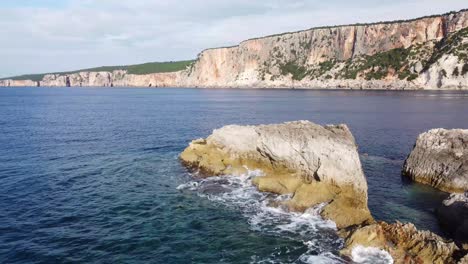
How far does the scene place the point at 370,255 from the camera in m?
19.1

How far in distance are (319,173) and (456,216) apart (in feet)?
30.0

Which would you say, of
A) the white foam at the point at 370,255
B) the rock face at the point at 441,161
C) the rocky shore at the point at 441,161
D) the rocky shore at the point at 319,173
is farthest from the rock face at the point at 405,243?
the rock face at the point at 441,161

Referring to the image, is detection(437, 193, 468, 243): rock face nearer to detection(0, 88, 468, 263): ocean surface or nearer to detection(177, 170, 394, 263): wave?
detection(0, 88, 468, 263): ocean surface

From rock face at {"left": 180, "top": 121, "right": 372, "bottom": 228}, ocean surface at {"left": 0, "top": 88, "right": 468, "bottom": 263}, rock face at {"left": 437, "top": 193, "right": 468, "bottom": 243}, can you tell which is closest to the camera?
ocean surface at {"left": 0, "top": 88, "right": 468, "bottom": 263}

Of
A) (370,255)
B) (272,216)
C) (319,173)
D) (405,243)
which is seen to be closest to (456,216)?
(405,243)

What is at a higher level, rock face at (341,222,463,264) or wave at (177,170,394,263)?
rock face at (341,222,463,264)

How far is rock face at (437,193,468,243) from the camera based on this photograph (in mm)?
21781

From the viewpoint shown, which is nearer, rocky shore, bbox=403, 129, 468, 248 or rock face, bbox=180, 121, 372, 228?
rock face, bbox=180, 121, 372, 228

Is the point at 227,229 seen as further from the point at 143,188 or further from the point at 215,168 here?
the point at 215,168

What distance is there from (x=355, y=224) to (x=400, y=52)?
187 meters

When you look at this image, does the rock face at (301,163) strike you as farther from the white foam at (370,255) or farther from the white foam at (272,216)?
the white foam at (370,255)

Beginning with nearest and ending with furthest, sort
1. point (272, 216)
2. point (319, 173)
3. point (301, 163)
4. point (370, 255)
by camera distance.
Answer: point (370, 255)
point (272, 216)
point (319, 173)
point (301, 163)

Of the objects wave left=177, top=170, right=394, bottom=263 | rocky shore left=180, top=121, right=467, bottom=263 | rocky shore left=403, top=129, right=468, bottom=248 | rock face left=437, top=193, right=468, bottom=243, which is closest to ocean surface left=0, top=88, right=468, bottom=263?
wave left=177, top=170, right=394, bottom=263

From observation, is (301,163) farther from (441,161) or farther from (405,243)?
(441,161)
